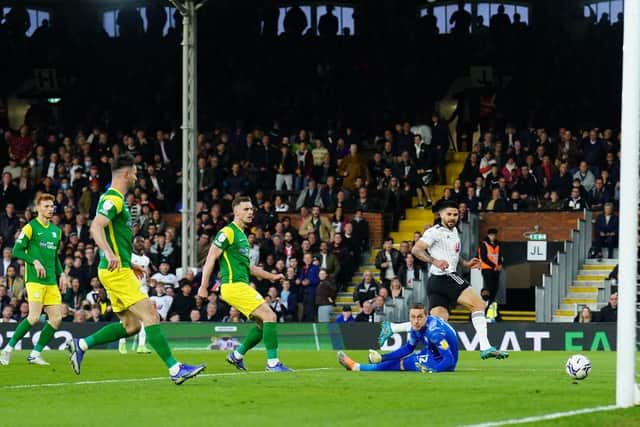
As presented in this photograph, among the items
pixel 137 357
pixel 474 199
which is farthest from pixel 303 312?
pixel 137 357

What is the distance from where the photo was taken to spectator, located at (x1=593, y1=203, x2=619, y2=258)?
92.4ft

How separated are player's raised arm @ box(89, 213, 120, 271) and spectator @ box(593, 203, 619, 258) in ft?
57.6

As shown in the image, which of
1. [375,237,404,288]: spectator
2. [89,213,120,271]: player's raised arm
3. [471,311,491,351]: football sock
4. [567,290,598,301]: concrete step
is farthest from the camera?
[375,237,404,288]: spectator

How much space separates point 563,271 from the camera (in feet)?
93.7

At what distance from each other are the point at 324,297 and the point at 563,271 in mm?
5249

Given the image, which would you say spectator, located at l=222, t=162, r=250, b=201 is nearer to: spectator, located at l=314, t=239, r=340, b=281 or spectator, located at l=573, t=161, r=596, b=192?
spectator, located at l=314, t=239, r=340, b=281

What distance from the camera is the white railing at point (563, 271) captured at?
2777 centimetres

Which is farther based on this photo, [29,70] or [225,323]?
[29,70]

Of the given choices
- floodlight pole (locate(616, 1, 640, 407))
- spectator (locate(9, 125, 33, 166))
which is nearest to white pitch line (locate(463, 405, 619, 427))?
floodlight pole (locate(616, 1, 640, 407))

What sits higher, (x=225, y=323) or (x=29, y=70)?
(x=29, y=70)

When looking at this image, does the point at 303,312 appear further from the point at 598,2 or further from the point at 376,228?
the point at 598,2

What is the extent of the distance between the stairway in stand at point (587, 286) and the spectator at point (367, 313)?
13.2ft

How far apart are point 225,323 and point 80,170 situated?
9.08 meters

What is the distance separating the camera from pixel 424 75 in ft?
123
